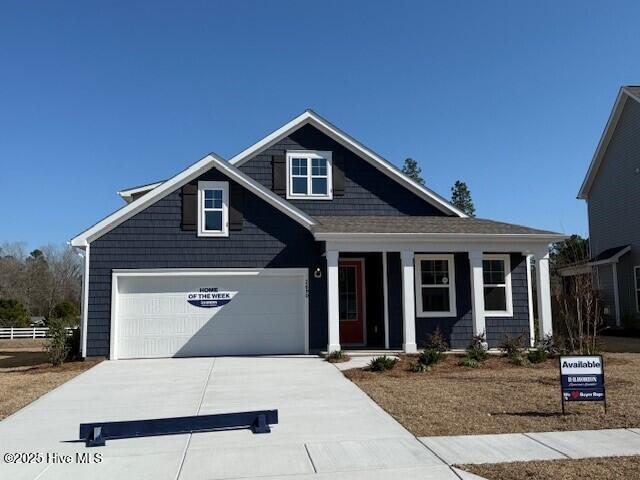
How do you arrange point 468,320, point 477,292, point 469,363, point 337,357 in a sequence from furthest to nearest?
point 468,320
point 477,292
point 337,357
point 469,363

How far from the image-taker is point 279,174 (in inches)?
678

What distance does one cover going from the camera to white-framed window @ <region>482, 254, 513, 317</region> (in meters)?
15.8

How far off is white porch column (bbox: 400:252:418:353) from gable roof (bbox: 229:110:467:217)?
11.6 ft

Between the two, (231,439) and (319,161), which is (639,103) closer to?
(319,161)

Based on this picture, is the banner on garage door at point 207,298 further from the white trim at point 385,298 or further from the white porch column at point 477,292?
the white porch column at point 477,292

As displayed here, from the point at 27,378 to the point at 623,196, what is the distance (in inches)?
872

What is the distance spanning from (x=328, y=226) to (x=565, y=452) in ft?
32.0

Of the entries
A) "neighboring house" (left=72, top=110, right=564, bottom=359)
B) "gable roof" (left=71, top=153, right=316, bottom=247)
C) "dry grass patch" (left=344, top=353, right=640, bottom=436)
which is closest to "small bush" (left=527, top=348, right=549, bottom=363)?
"dry grass patch" (left=344, top=353, right=640, bottom=436)

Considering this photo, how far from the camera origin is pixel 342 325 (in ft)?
54.1

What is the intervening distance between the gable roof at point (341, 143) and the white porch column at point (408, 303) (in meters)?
3.53

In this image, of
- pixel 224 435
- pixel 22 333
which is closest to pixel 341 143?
pixel 224 435

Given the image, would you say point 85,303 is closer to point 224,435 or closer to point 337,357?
point 337,357

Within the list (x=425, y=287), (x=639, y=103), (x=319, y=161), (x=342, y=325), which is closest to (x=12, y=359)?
(x=342, y=325)

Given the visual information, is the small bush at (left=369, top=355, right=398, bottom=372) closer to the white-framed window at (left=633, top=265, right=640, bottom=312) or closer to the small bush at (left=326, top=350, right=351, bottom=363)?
the small bush at (left=326, top=350, right=351, bottom=363)
